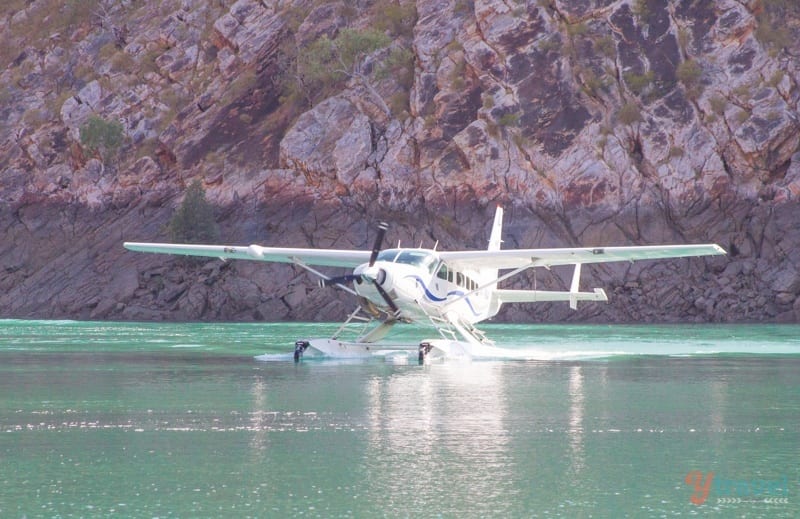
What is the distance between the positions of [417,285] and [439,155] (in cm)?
3395

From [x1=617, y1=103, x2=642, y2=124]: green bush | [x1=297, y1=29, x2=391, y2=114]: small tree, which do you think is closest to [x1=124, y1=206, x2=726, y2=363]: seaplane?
[x1=617, y1=103, x2=642, y2=124]: green bush

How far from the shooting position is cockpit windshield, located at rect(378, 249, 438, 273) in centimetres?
2452

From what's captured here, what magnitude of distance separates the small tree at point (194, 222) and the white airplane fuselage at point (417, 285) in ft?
104

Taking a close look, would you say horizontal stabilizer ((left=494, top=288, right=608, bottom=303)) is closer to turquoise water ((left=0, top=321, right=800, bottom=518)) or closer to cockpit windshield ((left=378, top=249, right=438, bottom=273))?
cockpit windshield ((left=378, top=249, right=438, bottom=273))

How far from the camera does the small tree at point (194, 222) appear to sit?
57188mm

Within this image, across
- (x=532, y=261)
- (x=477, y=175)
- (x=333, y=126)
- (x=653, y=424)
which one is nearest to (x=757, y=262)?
(x=477, y=175)

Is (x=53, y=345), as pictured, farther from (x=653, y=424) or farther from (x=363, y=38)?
(x=363, y=38)

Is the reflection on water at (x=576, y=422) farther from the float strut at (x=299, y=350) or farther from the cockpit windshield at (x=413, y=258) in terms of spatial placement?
the float strut at (x=299, y=350)

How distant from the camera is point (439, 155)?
57.6m

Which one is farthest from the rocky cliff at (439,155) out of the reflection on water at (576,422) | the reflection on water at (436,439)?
the reflection on water at (436,439)

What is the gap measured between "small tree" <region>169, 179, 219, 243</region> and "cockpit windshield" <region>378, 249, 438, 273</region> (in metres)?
33.1

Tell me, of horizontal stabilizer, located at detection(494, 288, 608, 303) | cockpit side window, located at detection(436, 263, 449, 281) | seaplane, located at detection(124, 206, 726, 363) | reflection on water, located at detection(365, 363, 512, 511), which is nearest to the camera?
reflection on water, located at detection(365, 363, 512, 511)

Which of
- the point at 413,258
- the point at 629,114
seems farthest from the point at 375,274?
the point at 629,114

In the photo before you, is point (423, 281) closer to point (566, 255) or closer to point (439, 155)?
point (566, 255)
